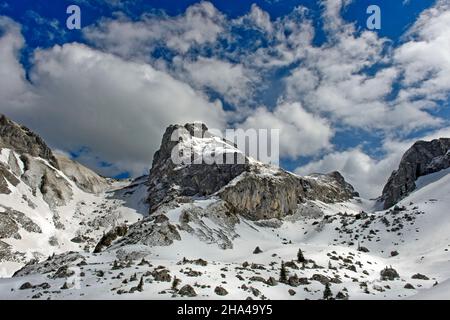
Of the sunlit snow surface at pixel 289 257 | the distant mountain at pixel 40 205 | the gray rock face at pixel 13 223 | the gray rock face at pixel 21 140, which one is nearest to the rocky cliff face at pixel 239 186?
the sunlit snow surface at pixel 289 257

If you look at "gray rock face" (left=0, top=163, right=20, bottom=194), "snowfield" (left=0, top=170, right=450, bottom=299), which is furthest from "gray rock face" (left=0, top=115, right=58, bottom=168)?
"snowfield" (left=0, top=170, right=450, bottom=299)

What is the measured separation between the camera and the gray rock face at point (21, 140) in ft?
534

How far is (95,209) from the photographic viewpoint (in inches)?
6526

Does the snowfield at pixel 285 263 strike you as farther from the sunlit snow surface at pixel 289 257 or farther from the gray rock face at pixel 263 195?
the gray rock face at pixel 263 195

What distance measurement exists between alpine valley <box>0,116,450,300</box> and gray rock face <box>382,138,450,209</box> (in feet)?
2.01

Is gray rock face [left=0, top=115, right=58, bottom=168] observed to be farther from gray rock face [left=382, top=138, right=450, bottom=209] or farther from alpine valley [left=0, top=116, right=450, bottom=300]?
gray rock face [left=382, top=138, right=450, bottom=209]

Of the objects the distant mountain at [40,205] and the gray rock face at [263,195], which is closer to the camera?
the distant mountain at [40,205]

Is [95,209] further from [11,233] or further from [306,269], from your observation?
[306,269]

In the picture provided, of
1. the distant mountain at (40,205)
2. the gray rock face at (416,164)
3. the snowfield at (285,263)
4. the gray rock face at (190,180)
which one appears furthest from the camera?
the gray rock face at (190,180)

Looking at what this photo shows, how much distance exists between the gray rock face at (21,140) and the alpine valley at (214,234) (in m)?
0.53

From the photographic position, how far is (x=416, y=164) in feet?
561

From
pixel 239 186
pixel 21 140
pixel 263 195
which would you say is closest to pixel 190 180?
pixel 239 186

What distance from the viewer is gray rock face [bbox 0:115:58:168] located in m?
163
